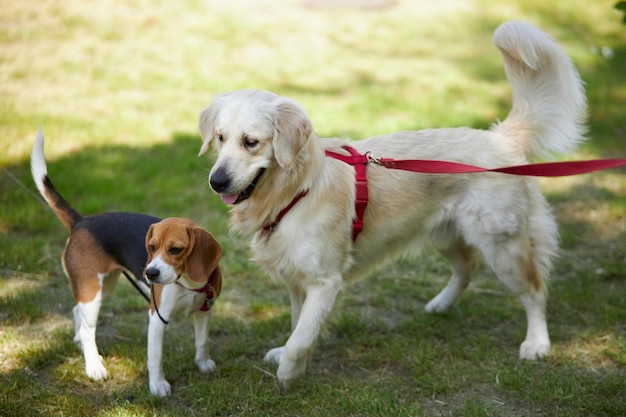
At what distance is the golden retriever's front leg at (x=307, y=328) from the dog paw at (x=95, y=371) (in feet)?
3.03

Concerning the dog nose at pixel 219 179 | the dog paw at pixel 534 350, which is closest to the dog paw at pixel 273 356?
the dog nose at pixel 219 179

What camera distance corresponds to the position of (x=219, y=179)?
3.19m

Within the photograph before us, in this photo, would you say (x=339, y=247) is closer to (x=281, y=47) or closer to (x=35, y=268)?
(x=35, y=268)

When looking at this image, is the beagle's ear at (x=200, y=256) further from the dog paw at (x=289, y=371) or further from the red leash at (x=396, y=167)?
the red leash at (x=396, y=167)

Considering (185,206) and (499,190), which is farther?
(185,206)

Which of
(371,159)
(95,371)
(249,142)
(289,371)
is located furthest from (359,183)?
(95,371)

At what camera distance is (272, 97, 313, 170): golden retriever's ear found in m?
3.26

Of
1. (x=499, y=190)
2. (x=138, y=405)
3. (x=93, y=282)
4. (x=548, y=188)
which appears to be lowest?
(x=548, y=188)

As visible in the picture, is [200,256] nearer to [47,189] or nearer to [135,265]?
[135,265]

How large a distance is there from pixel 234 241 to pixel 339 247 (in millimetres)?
2106

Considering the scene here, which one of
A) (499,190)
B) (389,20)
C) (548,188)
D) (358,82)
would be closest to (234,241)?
(499,190)

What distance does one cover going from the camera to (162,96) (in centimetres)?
845

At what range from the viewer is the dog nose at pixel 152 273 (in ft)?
10.1

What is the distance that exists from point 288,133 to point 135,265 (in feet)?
3.40
